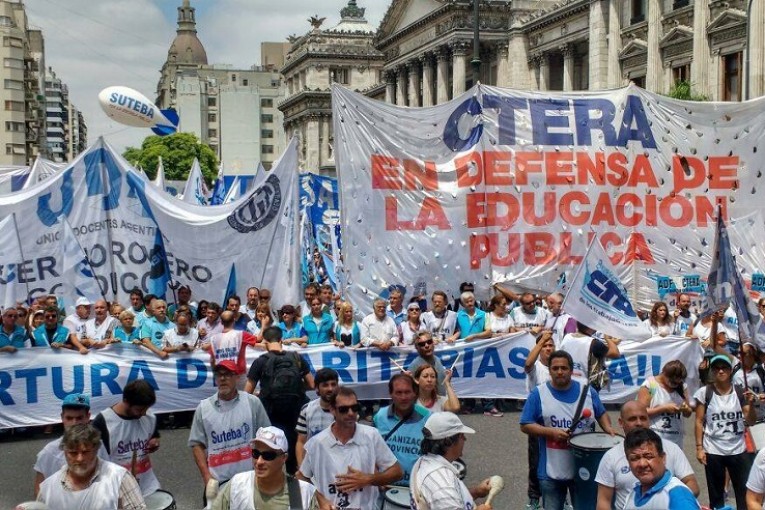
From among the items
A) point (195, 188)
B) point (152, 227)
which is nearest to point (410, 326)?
point (152, 227)

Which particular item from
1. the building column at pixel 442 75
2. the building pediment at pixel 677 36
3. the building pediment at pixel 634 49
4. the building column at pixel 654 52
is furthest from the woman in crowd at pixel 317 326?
the building column at pixel 442 75

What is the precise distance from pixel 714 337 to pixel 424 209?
317cm

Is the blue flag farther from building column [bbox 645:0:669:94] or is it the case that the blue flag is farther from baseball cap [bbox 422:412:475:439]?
building column [bbox 645:0:669:94]

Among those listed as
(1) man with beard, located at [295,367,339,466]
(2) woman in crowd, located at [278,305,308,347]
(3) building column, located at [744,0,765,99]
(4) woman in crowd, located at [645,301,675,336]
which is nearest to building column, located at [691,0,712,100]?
(3) building column, located at [744,0,765,99]

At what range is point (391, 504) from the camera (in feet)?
16.1

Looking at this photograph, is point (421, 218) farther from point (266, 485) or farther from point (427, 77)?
point (427, 77)

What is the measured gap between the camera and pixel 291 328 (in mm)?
10875

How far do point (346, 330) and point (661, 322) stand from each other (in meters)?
3.31

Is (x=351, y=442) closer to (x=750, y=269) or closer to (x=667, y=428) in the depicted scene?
(x=667, y=428)

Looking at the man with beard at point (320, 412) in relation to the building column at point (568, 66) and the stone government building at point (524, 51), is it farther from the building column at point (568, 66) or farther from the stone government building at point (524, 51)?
the building column at point (568, 66)

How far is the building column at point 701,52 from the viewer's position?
1394 inches

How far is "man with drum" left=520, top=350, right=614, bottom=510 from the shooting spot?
6152 mm

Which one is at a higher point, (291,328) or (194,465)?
(291,328)

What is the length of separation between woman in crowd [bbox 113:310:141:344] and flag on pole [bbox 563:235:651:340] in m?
4.77
